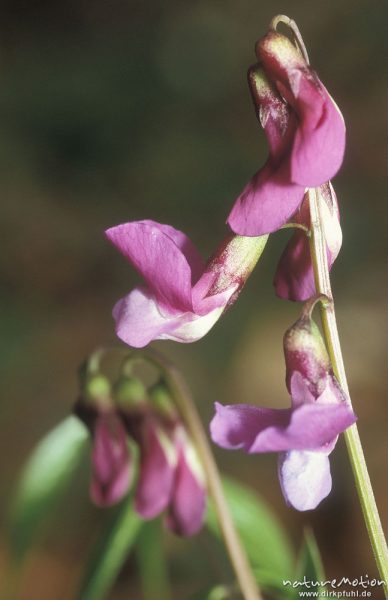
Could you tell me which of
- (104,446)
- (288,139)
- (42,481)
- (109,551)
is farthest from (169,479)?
(288,139)

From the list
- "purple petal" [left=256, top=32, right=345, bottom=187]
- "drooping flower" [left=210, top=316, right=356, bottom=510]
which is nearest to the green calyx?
"drooping flower" [left=210, top=316, right=356, bottom=510]

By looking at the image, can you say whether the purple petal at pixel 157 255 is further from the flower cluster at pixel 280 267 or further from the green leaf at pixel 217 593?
the green leaf at pixel 217 593

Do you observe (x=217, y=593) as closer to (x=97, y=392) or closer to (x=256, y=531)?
(x=97, y=392)

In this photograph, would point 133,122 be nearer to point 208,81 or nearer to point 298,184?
point 208,81

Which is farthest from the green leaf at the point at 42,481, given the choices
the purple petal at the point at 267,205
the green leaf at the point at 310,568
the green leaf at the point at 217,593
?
the purple petal at the point at 267,205

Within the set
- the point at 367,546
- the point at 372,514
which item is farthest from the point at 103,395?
the point at 367,546

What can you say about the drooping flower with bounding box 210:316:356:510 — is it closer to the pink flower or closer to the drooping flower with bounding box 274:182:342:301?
the drooping flower with bounding box 274:182:342:301
